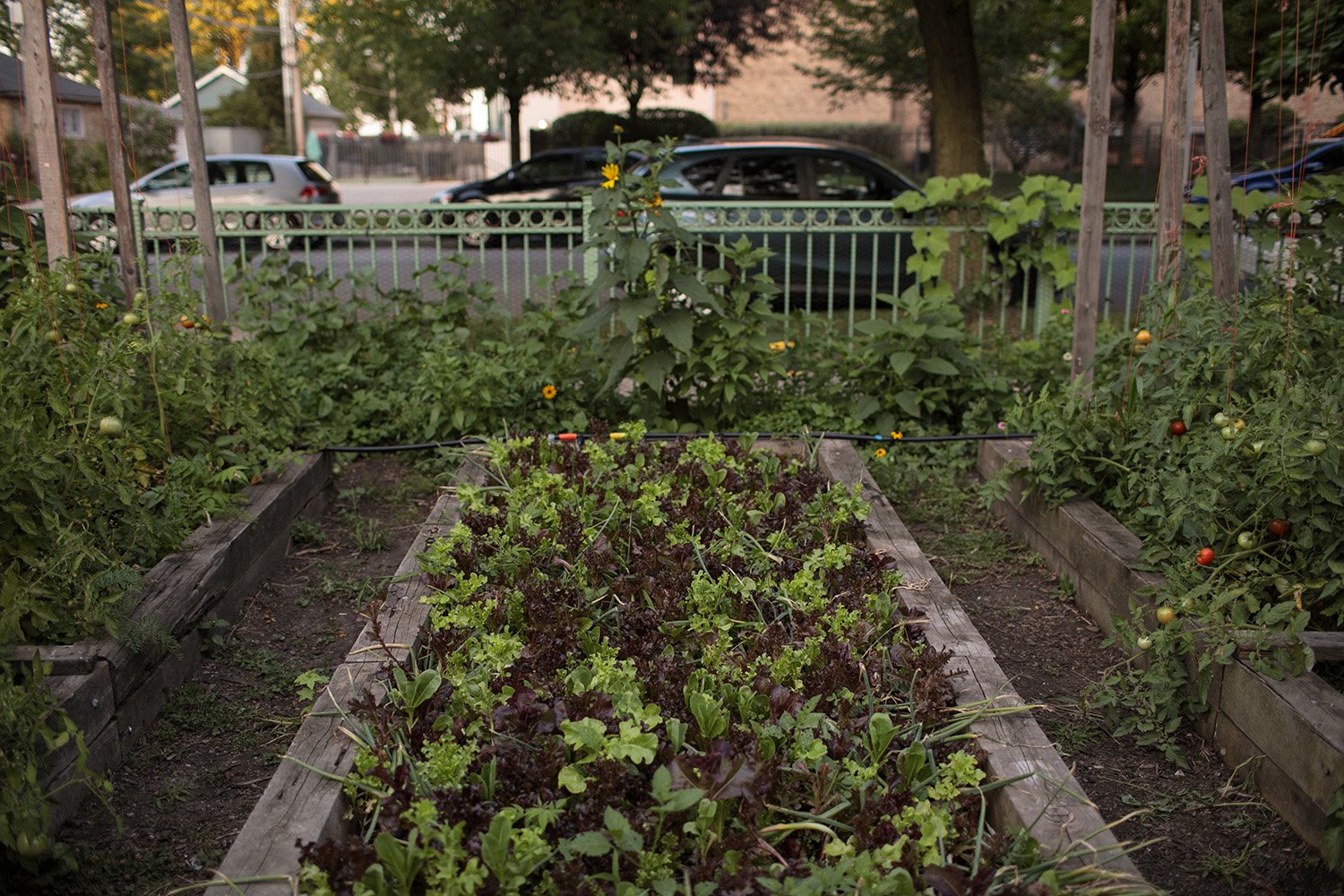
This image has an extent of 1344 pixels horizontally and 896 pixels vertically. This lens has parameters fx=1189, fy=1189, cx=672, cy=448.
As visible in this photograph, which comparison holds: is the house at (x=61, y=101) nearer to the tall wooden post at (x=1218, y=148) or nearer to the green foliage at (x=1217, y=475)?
the green foliage at (x=1217, y=475)

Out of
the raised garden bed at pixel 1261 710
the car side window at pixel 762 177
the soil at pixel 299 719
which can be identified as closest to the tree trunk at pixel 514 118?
the car side window at pixel 762 177

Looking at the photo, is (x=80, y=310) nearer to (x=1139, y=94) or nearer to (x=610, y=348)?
(x=610, y=348)

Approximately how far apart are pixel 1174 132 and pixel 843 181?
520cm

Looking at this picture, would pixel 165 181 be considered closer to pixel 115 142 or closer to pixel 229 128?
pixel 115 142

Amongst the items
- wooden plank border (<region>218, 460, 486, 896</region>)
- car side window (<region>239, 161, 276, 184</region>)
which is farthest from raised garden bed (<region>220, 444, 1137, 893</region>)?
car side window (<region>239, 161, 276, 184</region>)

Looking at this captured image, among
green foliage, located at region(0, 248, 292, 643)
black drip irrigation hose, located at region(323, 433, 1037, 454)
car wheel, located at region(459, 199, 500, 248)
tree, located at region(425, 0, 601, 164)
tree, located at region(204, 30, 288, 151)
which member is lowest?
black drip irrigation hose, located at region(323, 433, 1037, 454)

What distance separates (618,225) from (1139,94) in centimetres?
3612

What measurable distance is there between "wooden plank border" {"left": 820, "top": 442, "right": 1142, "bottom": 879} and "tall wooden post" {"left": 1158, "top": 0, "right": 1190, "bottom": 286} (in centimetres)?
186

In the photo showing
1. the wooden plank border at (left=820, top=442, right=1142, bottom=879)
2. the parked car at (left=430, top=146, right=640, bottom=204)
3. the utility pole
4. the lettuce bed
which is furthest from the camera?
the utility pole

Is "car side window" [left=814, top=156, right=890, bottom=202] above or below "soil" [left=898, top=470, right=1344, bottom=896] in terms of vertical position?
above

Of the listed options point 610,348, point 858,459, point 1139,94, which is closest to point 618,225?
point 610,348

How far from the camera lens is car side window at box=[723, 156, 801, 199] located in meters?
9.73

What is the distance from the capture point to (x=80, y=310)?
15.1ft

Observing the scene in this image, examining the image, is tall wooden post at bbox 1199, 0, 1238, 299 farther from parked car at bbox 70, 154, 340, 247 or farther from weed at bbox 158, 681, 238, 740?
parked car at bbox 70, 154, 340, 247
